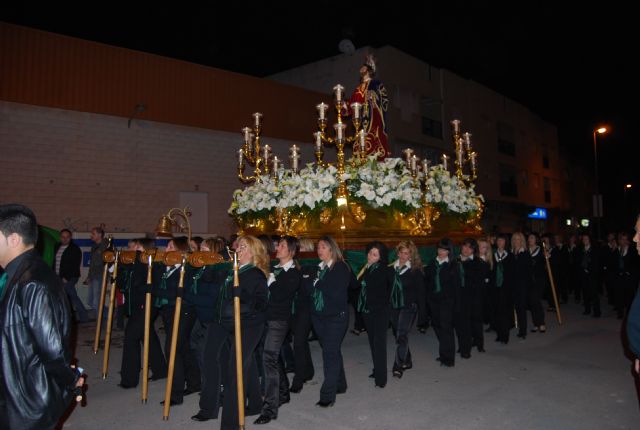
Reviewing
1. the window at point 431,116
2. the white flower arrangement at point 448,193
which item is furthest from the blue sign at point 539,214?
the white flower arrangement at point 448,193

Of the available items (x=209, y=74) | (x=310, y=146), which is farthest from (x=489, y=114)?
(x=209, y=74)

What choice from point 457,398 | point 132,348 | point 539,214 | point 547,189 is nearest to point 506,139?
point 539,214

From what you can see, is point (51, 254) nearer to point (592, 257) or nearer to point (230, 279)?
point (230, 279)

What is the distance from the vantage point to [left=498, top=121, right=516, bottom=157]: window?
3364cm

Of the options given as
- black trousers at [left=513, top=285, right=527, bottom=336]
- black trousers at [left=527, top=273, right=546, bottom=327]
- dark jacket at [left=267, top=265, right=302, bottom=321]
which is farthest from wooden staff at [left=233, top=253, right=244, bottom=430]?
black trousers at [left=527, top=273, right=546, bottom=327]

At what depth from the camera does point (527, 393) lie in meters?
5.67

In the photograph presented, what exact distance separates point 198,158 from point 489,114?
22268mm

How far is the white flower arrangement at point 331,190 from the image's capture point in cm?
783

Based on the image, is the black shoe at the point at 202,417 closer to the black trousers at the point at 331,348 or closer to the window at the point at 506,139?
the black trousers at the point at 331,348

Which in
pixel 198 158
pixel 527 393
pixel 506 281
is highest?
pixel 198 158

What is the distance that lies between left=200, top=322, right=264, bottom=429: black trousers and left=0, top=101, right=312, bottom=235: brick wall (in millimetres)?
11064

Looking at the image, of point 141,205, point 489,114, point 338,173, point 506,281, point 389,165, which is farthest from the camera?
point 489,114

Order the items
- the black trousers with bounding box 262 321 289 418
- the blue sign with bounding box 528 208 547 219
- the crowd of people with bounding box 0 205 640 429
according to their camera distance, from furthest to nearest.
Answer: the blue sign with bounding box 528 208 547 219 < the black trousers with bounding box 262 321 289 418 < the crowd of people with bounding box 0 205 640 429

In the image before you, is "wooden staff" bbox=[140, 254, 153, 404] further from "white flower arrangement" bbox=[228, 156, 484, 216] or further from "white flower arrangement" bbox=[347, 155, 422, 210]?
"white flower arrangement" bbox=[347, 155, 422, 210]
